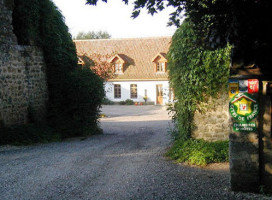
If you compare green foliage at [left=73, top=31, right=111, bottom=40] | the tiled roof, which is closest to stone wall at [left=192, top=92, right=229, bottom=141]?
the tiled roof

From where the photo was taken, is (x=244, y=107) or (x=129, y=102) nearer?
(x=244, y=107)

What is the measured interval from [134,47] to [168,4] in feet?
105

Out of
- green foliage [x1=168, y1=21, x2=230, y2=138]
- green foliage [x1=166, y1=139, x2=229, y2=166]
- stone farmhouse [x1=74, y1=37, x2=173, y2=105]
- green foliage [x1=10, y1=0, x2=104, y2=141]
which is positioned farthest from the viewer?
stone farmhouse [x1=74, y1=37, x2=173, y2=105]

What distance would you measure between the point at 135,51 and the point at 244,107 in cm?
3132

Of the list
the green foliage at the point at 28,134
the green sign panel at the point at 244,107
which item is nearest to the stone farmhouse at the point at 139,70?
the green foliage at the point at 28,134

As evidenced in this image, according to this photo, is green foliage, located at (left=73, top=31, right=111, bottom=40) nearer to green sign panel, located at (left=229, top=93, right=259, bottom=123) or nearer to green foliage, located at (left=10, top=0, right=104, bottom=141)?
green foliage, located at (left=10, top=0, right=104, bottom=141)

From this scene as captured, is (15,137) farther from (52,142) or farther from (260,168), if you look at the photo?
(260,168)

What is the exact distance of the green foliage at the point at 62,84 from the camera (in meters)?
13.2

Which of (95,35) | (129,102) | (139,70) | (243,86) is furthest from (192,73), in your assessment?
(95,35)

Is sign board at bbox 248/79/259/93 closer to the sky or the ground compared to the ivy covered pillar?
closer to the sky

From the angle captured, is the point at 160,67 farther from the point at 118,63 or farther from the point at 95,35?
the point at 95,35

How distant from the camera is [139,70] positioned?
34.9 metres

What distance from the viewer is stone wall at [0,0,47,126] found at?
1109 centimetres

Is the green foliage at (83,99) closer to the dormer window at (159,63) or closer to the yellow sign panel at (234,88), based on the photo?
the yellow sign panel at (234,88)
